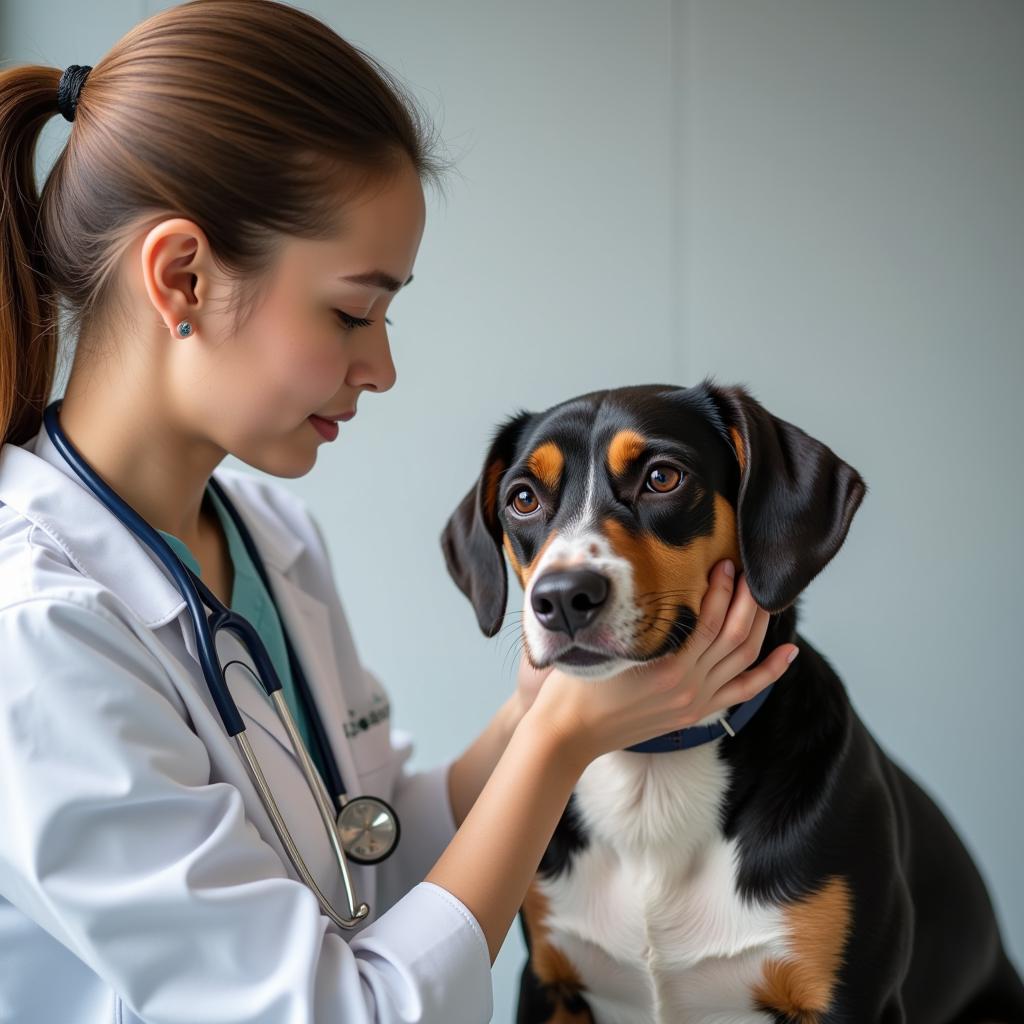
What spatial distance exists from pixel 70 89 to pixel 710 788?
1151mm

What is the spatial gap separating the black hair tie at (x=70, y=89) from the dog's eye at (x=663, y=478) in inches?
32.4

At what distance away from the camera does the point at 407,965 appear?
1.12 meters

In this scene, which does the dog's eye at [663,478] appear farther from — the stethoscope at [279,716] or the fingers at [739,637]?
the stethoscope at [279,716]

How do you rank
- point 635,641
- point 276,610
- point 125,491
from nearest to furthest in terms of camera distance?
point 635,641 → point 125,491 → point 276,610

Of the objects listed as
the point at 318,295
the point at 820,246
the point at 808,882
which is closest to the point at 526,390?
the point at 820,246

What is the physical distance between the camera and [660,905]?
1316 millimetres

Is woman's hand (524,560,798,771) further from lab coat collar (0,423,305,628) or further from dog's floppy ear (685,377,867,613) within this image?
lab coat collar (0,423,305,628)

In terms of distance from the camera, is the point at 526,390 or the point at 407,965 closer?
the point at 407,965

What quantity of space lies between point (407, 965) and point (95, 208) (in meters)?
0.91

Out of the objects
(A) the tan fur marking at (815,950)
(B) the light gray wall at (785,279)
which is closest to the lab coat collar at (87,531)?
(A) the tan fur marking at (815,950)

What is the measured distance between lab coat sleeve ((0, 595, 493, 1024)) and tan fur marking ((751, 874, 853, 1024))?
0.40 m

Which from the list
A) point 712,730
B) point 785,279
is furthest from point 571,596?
point 785,279

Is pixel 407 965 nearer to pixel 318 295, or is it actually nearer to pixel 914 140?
pixel 318 295

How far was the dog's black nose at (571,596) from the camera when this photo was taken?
46.3 inches
